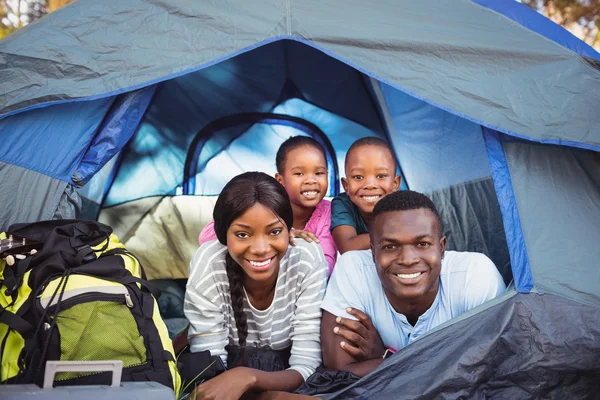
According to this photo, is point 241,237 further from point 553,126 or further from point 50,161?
point 553,126

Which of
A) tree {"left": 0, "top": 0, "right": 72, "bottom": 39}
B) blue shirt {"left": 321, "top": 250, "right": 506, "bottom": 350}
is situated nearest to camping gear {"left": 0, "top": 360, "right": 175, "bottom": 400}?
blue shirt {"left": 321, "top": 250, "right": 506, "bottom": 350}

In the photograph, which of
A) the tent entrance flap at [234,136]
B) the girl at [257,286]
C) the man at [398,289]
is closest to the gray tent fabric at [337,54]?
the man at [398,289]

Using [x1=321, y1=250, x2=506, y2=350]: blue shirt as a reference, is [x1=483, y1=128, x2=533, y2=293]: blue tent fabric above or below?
above

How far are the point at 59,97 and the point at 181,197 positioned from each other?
1439 mm

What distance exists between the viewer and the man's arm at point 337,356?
7.27 ft

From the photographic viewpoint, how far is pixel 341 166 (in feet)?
12.5

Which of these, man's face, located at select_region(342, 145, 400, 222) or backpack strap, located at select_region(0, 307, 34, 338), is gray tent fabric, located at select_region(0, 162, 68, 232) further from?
man's face, located at select_region(342, 145, 400, 222)

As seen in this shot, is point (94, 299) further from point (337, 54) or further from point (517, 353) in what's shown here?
point (517, 353)

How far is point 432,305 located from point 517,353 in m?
0.32

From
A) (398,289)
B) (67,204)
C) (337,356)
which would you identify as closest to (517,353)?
(398,289)

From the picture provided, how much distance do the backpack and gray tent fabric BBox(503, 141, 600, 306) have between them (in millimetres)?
1316

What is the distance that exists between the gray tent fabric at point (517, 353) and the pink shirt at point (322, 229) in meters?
0.77

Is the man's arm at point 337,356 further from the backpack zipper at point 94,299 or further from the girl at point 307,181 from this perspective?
the backpack zipper at point 94,299

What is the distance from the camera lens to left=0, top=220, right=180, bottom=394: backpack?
1.82 metres
